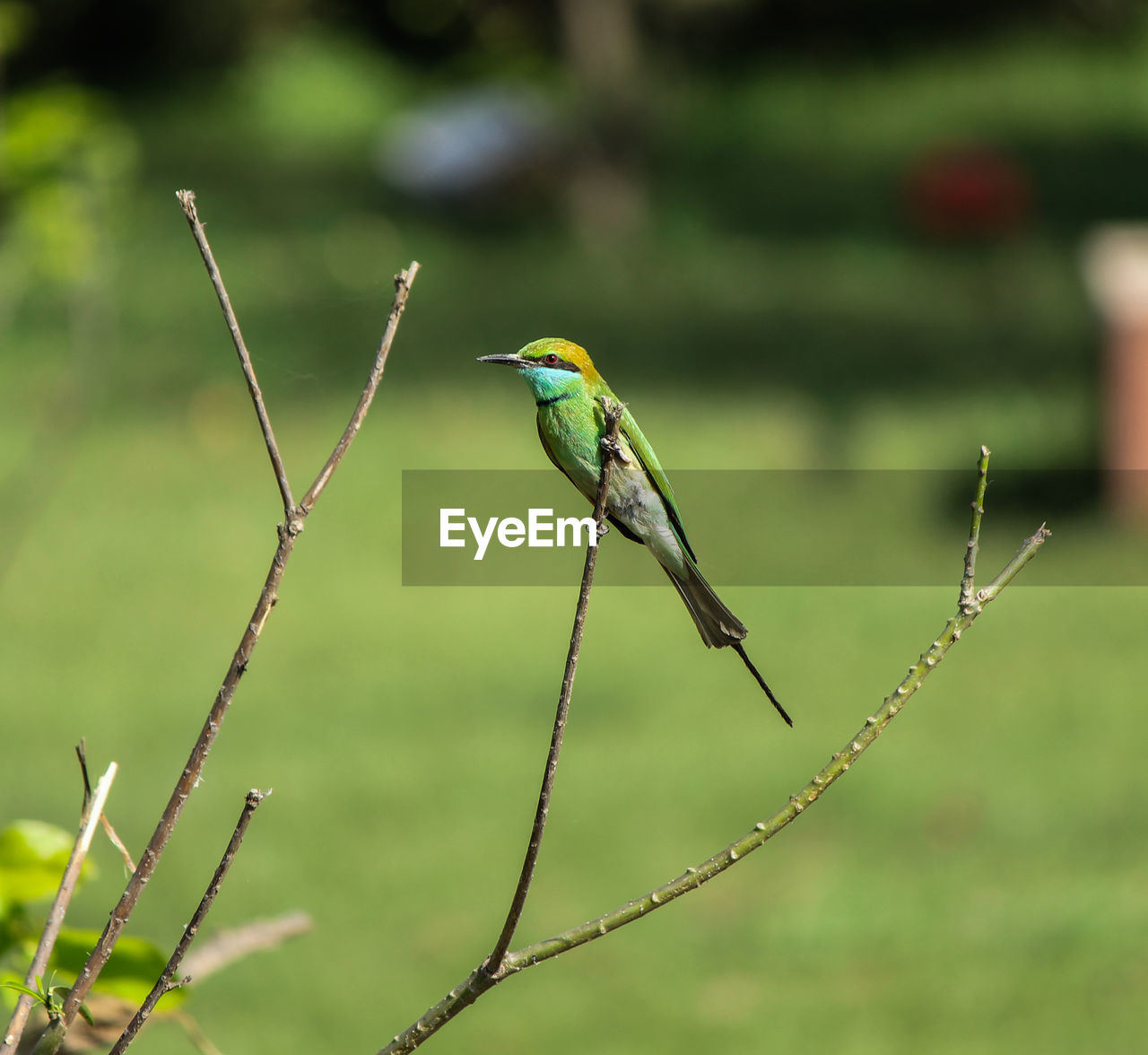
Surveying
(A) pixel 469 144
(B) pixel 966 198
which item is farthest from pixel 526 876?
(A) pixel 469 144

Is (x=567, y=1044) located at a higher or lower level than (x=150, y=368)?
higher

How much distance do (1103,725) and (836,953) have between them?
197cm

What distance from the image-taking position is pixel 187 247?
1394 centimetres

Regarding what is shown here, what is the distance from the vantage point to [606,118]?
1275 cm

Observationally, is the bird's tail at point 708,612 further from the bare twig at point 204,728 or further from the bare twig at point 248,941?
the bare twig at point 248,941

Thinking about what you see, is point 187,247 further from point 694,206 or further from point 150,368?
point 694,206

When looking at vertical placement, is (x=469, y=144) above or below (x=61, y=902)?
below

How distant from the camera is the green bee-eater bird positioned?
1.12 meters

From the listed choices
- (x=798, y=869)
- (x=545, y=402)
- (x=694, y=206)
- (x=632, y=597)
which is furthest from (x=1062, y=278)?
(x=545, y=402)

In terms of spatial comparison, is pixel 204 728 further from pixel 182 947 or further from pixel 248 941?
pixel 248 941

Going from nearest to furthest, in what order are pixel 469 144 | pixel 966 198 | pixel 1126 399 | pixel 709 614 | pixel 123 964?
pixel 709 614 → pixel 123 964 → pixel 1126 399 → pixel 966 198 → pixel 469 144

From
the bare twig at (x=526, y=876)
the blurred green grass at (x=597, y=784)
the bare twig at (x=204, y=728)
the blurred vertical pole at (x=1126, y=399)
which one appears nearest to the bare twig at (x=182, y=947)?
the bare twig at (x=204, y=728)

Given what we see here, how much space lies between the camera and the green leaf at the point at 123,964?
4.03ft

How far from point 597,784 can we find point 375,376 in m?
5.20
